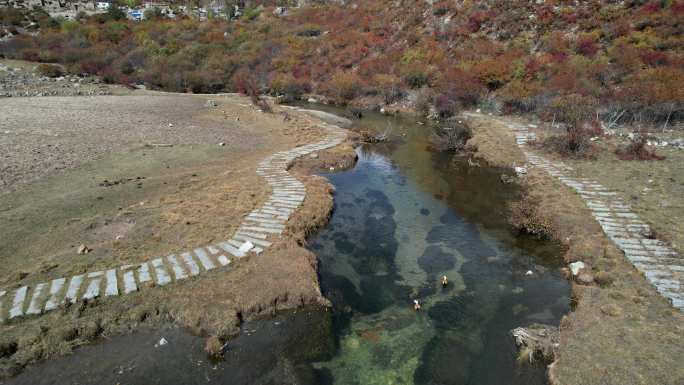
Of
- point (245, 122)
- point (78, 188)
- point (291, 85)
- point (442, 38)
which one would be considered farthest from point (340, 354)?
point (442, 38)

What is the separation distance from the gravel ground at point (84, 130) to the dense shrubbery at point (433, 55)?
13180mm

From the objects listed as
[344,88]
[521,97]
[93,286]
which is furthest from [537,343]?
[344,88]

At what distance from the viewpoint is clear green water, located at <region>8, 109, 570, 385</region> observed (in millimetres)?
6402

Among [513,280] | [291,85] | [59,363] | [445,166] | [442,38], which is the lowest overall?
[59,363]

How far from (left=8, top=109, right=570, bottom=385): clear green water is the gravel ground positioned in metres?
8.65

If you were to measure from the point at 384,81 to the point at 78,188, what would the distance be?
87.1ft

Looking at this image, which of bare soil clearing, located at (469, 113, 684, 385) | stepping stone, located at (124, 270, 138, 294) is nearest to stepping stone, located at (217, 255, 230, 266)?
stepping stone, located at (124, 270, 138, 294)

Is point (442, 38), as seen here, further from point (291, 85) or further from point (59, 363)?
point (59, 363)

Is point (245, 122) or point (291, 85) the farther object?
point (291, 85)

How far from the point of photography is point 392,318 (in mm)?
7996

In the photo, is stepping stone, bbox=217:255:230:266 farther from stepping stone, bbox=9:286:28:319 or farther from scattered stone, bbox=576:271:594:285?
scattered stone, bbox=576:271:594:285

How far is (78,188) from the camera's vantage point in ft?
40.1

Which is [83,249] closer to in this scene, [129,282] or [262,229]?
[129,282]

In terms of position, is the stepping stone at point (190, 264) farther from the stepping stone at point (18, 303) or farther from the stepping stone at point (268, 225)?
the stepping stone at point (18, 303)
